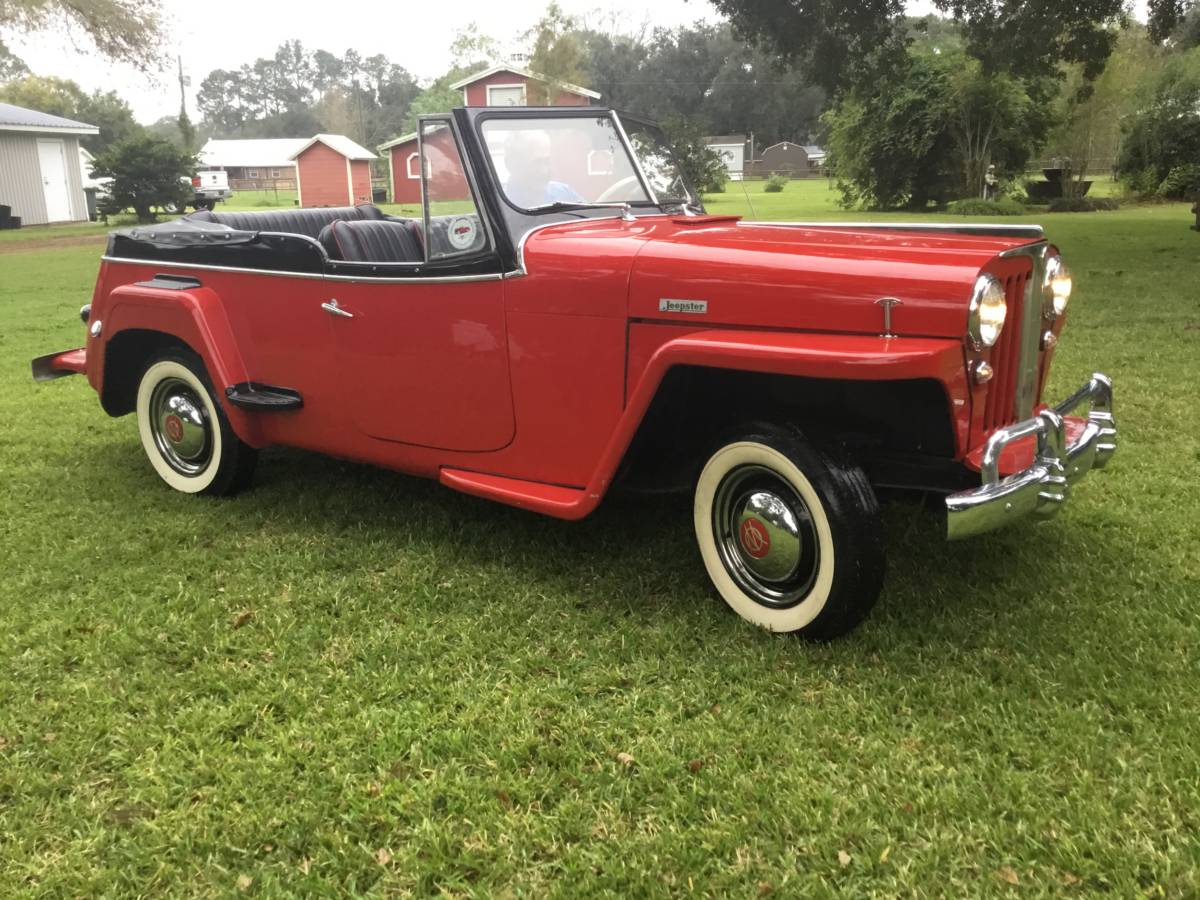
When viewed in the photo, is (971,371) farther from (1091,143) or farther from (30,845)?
(1091,143)

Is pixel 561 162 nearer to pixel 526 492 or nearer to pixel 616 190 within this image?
pixel 616 190

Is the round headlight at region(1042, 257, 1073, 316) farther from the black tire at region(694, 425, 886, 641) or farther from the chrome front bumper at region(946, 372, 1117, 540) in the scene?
the black tire at region(694, 425, 886, 641)

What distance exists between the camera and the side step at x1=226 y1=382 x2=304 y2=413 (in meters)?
4.14

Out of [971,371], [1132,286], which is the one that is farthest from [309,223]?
[1132,286]

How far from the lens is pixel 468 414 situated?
3627 mm

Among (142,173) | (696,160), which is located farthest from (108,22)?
(696,160)

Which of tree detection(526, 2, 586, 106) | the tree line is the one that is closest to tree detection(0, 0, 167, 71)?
the tree line

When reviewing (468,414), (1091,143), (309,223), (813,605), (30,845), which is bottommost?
(30,845)

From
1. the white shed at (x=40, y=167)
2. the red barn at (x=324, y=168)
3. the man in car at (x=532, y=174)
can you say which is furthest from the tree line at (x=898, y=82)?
the white shed at (x=40, y=167)

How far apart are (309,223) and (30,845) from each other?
11.7ft

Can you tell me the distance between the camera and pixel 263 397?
13.8ft

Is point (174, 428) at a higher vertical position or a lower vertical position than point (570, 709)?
higher

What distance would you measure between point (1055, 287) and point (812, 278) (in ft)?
3.14

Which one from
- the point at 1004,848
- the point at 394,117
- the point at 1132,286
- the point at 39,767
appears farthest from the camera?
the point at 394,117
